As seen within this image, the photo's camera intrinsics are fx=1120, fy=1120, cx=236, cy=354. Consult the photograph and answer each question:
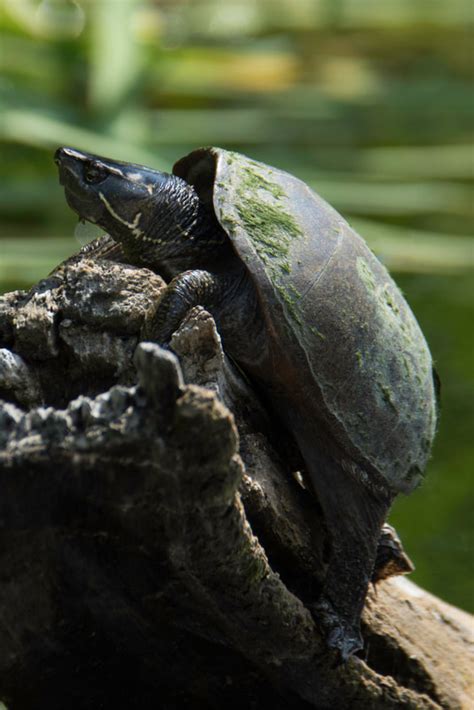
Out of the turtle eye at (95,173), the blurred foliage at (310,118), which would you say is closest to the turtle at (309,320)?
the turtle eye at (95,173)

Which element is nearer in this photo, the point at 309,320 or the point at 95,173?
the point at 309,320

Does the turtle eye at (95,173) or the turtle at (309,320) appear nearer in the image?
the turtle at (309,320)

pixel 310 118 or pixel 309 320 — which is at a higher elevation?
pixel 310 118

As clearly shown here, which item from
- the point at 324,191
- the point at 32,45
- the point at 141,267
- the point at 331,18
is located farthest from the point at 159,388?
the point at 331,18

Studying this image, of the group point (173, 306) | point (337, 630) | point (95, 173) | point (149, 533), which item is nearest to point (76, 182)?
point (95, 173)

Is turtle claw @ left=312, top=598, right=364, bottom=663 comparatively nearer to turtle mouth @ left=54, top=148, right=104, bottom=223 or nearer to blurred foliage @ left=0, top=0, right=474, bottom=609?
turtle mouth @ left=54, top=148, right=104, bottom=223

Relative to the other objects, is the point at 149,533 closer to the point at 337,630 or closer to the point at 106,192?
the point at 337,630

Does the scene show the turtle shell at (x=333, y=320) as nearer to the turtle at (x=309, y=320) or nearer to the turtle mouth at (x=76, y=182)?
the turtle at (x=309, y=320)

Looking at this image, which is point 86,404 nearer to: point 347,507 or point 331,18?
point 347,507
